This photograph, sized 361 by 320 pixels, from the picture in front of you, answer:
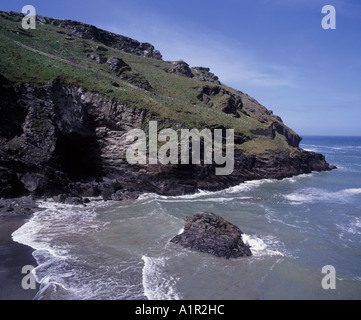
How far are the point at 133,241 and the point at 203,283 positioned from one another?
6639 mm

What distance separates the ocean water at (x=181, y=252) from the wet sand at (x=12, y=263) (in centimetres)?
49

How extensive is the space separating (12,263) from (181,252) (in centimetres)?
962

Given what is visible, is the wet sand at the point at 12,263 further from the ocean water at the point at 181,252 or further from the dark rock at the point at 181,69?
the dark rock at the point at 181,69

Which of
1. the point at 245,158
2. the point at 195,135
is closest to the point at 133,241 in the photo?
the point at 195,135

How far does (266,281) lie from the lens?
13.5m

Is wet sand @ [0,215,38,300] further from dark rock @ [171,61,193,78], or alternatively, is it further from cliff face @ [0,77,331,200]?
dark rock @ [171,61,193,78]

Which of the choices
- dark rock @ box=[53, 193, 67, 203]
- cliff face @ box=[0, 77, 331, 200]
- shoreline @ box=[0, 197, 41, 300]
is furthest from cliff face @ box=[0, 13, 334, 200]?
shoreline @ box=[0, 197, 41, 300]

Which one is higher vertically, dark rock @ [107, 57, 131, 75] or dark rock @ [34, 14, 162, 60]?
dark rock @ [34, 14, 162, 60]

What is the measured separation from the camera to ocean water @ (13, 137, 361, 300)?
12633 millimetres

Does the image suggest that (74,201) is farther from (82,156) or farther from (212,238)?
(212,238)

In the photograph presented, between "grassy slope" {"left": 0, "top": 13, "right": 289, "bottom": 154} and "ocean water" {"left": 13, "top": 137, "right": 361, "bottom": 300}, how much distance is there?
1689cm

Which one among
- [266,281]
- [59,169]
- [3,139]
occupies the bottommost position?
[266,281]

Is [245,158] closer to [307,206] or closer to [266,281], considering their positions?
[307,206]
